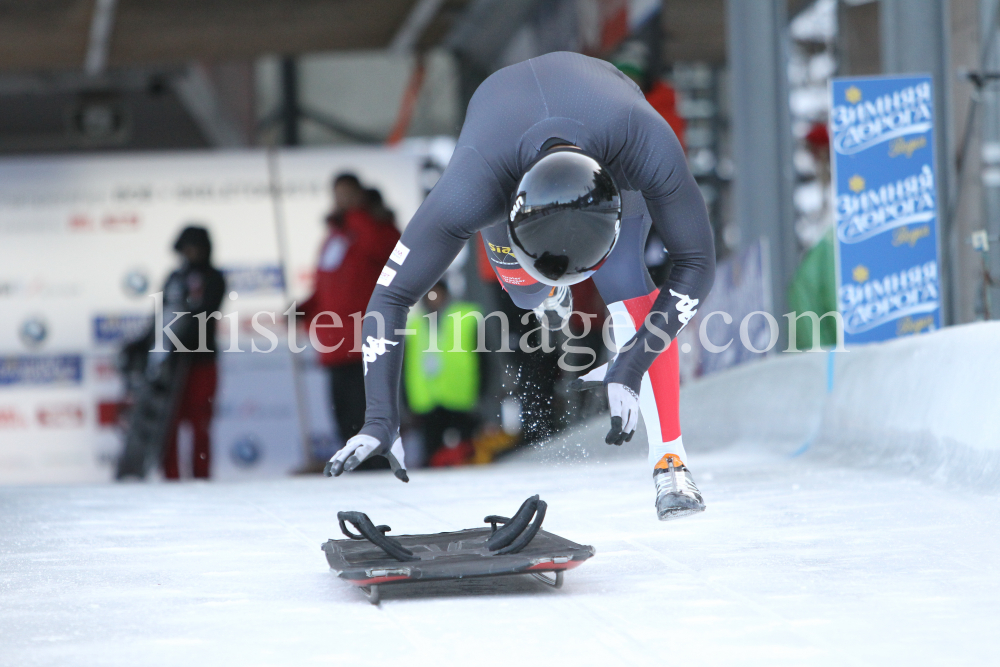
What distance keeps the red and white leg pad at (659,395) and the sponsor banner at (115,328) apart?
7.46 meters

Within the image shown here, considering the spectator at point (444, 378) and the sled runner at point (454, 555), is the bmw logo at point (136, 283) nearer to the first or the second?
the spectator at point (444, 378)

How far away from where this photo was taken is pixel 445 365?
9.70 m

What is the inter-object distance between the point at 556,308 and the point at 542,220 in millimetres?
1123

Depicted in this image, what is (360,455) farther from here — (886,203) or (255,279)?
(255,279)

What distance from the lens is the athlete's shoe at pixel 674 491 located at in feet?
9.88

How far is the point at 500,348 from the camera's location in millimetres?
9562

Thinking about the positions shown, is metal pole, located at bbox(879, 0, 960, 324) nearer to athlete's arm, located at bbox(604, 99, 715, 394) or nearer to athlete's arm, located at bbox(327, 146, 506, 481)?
athlete's arm, located at bbox(604, 99, 715, 394)

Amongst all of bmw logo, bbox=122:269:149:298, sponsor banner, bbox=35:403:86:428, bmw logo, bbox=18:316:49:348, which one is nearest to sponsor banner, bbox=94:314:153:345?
bmw logo, bbox=122:269:149:298

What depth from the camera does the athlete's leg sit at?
10.6 feet

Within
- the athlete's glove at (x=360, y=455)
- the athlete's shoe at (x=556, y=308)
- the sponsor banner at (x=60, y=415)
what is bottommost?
the sponsor banner at (x=60, y=415)

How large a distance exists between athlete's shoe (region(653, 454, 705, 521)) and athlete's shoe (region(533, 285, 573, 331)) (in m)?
0.66

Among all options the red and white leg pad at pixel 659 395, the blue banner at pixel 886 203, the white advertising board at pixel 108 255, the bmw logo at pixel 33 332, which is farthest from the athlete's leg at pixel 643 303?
the bmw logo at pixel 33 332

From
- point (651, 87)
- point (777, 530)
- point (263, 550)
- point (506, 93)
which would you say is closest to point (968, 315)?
point (651, 87)

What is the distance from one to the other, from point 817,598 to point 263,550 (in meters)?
1.41
